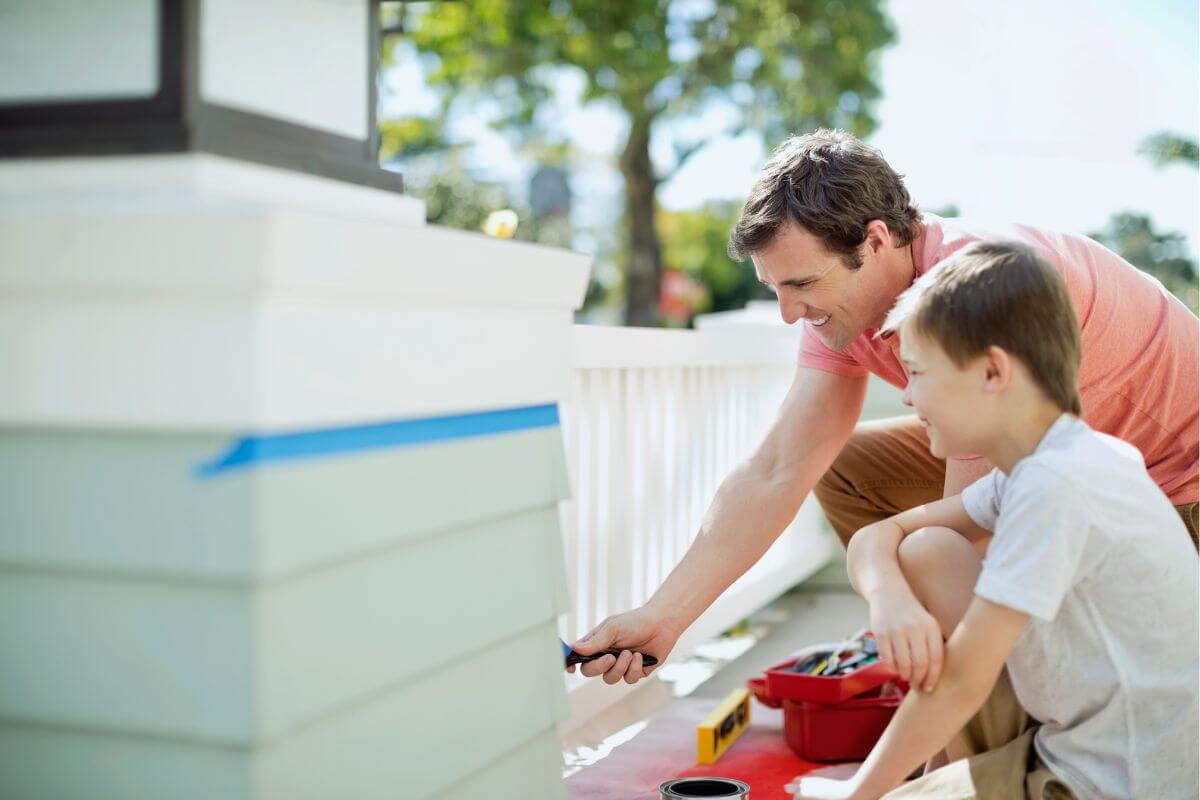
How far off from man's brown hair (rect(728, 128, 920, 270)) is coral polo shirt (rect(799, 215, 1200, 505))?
0.09m

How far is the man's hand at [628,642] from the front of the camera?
6.29 ft

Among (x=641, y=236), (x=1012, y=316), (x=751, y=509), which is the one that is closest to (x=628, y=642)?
(x=751, y=509)

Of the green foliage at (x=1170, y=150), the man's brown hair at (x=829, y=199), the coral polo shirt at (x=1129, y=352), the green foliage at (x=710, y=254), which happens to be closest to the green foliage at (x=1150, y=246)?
the green foliage at (x=1170, y=150)

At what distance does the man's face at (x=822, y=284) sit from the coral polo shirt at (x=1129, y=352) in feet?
0.22

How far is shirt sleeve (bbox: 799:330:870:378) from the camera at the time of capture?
7.69 ft

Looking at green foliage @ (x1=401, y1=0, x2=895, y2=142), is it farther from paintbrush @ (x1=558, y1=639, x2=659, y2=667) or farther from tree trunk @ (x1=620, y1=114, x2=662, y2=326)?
paintbrush @ (x1=558, y1=639, x2=659, y2=667)

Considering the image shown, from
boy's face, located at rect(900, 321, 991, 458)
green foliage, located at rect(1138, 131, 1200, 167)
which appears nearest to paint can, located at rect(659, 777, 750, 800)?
boy's face, located at rect(900, 321, 991, 458)

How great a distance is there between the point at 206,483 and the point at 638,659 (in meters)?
1.09

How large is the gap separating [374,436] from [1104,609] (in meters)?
0.97

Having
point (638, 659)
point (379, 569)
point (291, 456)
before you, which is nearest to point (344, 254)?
point (291, 456)

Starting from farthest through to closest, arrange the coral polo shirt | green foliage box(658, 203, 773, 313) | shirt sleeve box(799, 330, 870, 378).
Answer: green foliage box(658, 203, 773, 313), shirt sleeve box(799, 330, 870, 378), the coral polo shirt

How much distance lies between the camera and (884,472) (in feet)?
8.82

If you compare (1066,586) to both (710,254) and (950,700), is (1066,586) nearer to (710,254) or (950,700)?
(950,700)

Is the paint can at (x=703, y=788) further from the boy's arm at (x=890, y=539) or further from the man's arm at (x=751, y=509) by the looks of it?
the boy's arm at (x=890, y=539)
